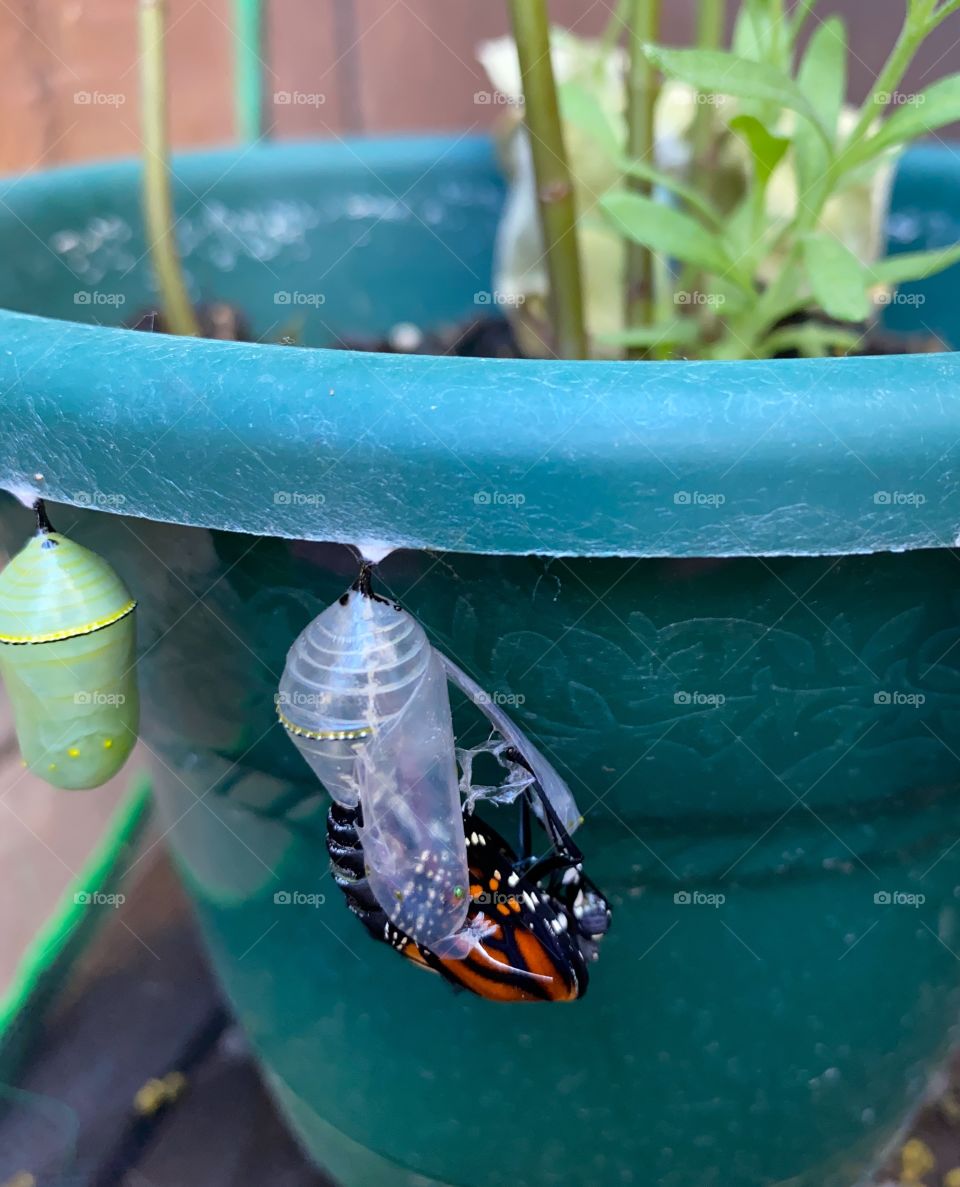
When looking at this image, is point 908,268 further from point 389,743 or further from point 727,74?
point 389,743

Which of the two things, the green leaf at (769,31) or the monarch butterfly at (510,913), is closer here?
the monarch butterfly at (510,913)

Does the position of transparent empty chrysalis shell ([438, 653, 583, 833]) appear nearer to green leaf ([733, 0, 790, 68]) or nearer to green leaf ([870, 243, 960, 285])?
green leaf ([870, 243, 960, 285])

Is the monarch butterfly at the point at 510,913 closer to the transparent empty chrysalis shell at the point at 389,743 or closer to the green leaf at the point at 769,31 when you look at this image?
the transparent empty chrysalis shell at the point at 389,743

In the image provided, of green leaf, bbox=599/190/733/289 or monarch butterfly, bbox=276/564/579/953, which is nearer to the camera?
monarch butterfly, bbox=276/564/579/953

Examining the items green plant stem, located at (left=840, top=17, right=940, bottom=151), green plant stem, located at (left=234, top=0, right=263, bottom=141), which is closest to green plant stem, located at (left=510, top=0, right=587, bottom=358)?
green plant stem, located at (left=840, top=17, right=940, bottom=151)

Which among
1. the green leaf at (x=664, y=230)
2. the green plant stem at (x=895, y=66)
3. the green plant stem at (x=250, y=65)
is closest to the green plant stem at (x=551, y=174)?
the green leaf at (x=664, y=230)

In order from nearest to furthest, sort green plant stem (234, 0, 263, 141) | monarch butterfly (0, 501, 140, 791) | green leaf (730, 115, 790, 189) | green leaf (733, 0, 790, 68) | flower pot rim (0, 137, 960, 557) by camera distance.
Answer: flower pot rim (0, 137, 960, 557), monarch butterfly (0, 501, 140, 791), green leaf (730, 115, 790, 189), green leaf (733, 0, 790, 68), green plant stem (234, 0, 263, 141)
